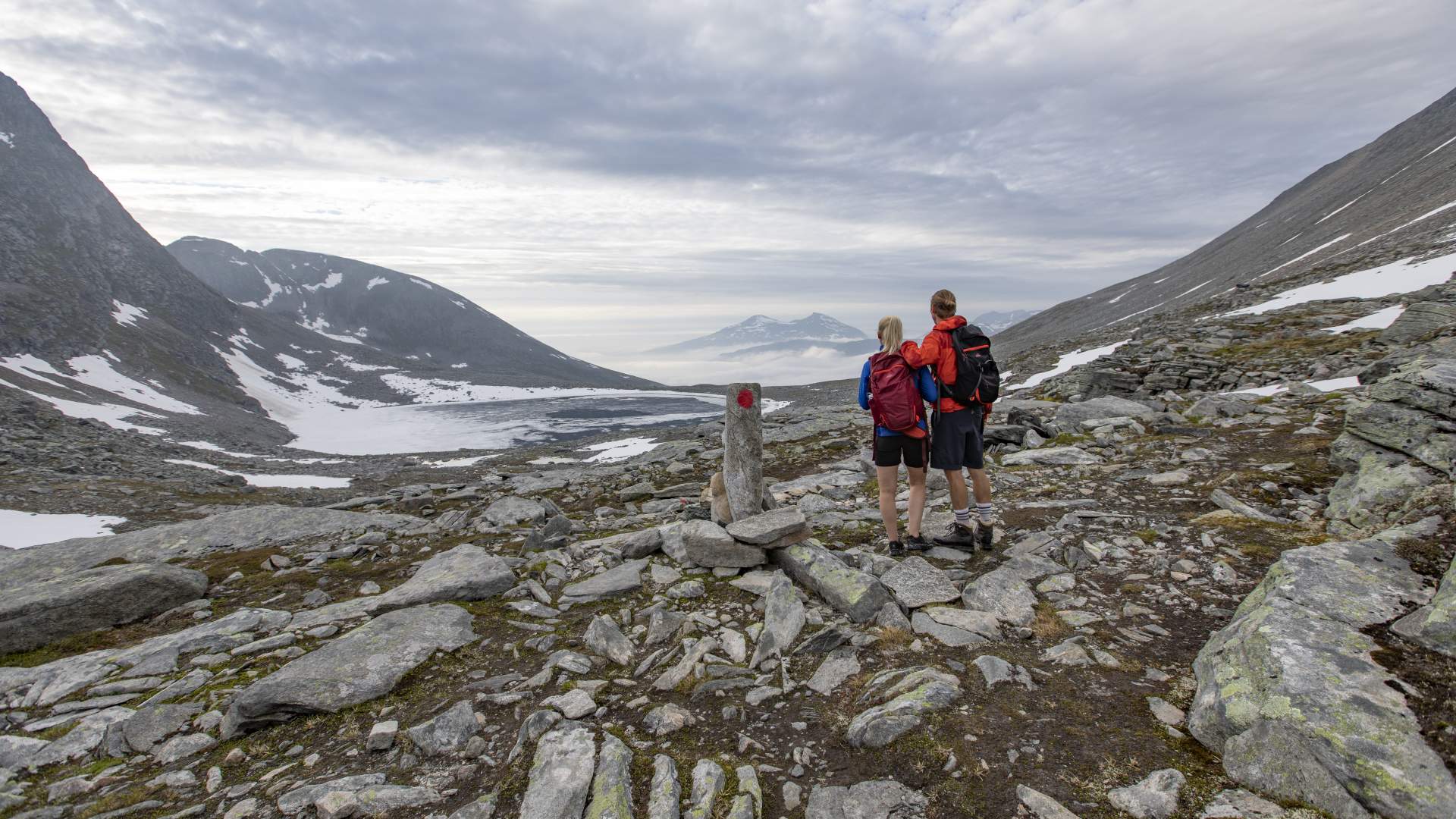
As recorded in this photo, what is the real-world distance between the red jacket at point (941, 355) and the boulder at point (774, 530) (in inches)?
107

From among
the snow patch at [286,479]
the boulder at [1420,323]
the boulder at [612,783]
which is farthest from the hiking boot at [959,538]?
the snow patch at [286,479]

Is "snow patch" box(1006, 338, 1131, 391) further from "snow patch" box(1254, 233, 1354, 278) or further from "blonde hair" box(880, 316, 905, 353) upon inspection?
"snow patch" box(1254, 233, 1354, 278)

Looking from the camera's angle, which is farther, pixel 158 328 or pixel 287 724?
pixel 158 328

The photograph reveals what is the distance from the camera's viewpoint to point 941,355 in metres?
8.20

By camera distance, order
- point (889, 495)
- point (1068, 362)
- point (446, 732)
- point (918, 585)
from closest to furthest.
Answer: point (446, 732), point (918, 585), point (889, 495), point (1068, 362)

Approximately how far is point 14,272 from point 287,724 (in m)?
156

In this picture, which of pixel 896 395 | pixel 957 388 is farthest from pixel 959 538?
pixel 896 395

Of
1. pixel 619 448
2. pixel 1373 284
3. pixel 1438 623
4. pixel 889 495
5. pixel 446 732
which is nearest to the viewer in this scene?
pixel 1438 623

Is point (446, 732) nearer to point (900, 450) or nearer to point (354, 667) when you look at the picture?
point (354, 667)

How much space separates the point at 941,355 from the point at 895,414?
1028mm

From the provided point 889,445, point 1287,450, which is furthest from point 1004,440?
point 889,445

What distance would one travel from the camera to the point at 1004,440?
17594 mm

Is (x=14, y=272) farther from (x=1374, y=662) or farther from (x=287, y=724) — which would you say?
(x=1374, y=662)

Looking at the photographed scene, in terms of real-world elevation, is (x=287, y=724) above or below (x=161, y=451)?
above
